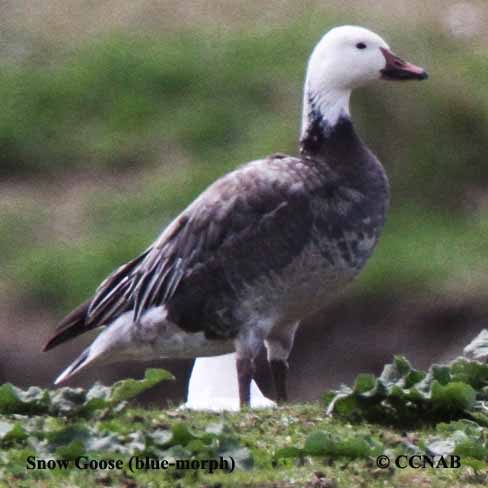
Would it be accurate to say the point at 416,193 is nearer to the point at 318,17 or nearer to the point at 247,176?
the point at 318,17

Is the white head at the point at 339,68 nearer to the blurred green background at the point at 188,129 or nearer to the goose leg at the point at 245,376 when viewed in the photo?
the goose leg at the point at 245,376

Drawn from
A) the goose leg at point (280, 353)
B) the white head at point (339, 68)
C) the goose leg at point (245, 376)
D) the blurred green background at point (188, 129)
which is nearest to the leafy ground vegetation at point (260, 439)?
the goose leg at point (245, 376)

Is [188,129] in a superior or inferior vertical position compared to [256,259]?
superior

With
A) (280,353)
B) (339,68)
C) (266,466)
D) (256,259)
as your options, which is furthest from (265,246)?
(266,466)

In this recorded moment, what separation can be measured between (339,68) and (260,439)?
281cm

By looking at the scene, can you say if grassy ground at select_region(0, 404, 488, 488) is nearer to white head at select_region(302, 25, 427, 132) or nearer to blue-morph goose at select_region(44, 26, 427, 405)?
blue-morph goose at select_region(44, 26, 427, 405)

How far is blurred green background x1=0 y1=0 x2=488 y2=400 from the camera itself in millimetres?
16188

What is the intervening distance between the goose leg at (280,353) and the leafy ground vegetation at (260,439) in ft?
3.86

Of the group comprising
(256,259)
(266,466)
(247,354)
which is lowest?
(266,466)

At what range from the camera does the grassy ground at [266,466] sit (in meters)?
7.45

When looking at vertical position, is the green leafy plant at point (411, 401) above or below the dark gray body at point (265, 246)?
below

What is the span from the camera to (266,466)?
769cm

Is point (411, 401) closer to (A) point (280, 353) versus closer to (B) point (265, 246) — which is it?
(B) point (265, 246)

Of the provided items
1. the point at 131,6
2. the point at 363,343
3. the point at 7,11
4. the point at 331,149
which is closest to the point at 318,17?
the point at 131,6
